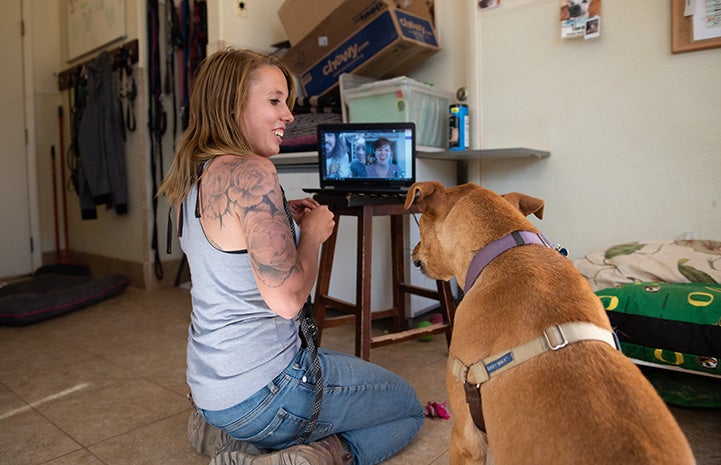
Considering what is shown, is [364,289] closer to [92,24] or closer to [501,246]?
[501,246]

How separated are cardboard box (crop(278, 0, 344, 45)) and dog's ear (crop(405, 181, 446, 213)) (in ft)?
6.51

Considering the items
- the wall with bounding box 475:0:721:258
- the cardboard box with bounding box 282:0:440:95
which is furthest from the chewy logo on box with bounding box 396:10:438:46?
the wall with bounding box 475:0:721:258

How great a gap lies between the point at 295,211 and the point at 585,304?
0.98m

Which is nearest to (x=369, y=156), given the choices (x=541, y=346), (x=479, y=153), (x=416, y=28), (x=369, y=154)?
(x=369, y=154)

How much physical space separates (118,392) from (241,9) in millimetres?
2509

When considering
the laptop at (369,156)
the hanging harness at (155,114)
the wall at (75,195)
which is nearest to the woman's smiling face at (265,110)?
the laptop at (369,156)

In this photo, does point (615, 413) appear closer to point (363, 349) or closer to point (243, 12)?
point (363, 349)

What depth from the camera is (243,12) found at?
3.48 meters

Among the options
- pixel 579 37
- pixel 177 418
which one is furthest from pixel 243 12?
pixel 177 418

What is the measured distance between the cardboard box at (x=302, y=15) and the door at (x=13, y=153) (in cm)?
311

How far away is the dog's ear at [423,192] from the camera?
4.42 feet

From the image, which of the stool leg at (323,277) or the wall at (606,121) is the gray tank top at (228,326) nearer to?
the stool leg at (323,277)

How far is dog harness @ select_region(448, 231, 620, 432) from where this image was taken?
0.86m

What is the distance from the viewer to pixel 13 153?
4816 mm
